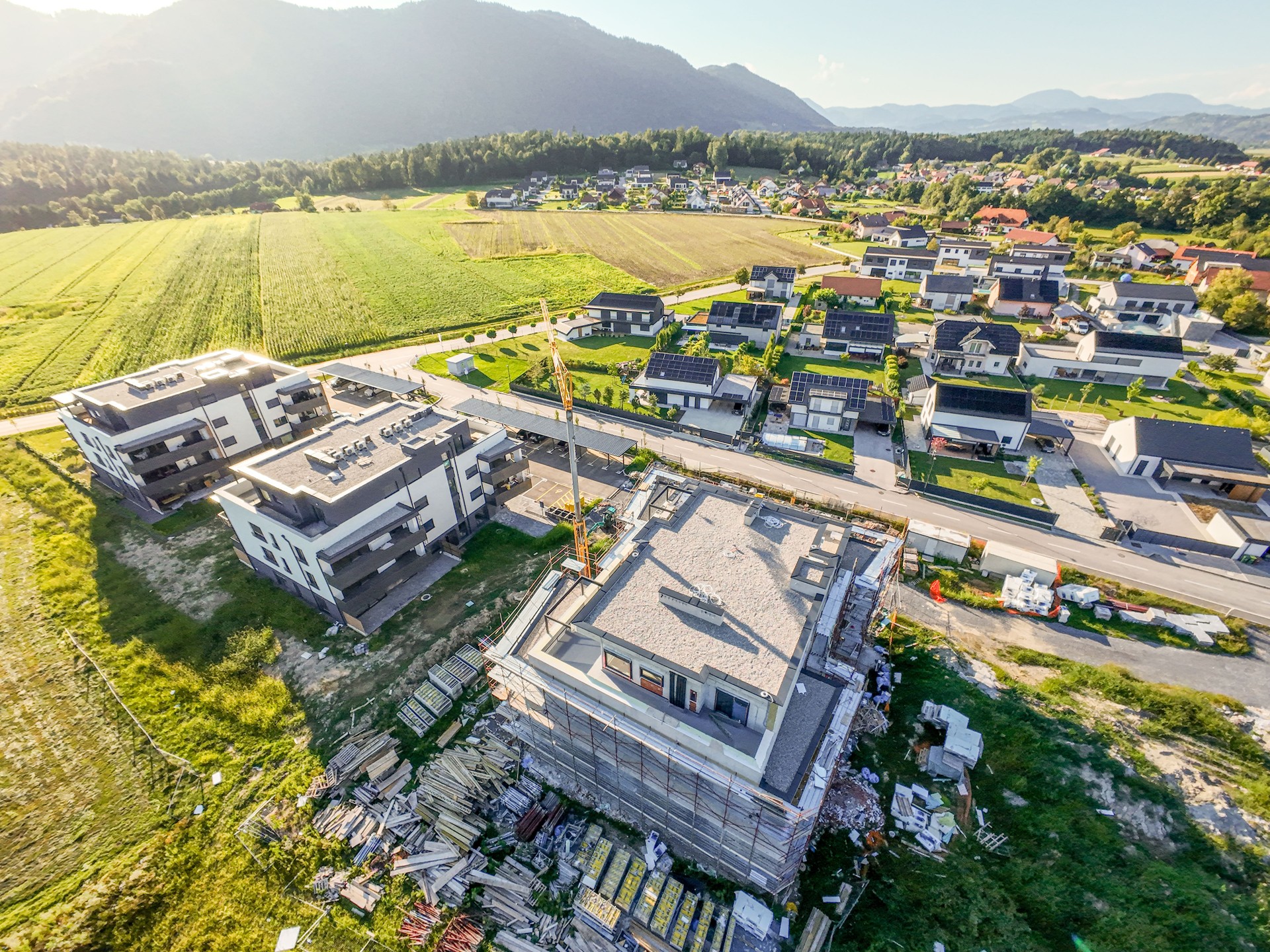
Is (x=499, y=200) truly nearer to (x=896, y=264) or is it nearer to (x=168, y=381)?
(x=896, y=264)

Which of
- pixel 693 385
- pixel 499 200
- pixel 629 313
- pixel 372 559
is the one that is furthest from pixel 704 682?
pixel 499 200

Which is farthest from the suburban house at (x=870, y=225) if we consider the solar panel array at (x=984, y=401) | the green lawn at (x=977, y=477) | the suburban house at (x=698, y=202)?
the green lawn at (x=977, y=477)

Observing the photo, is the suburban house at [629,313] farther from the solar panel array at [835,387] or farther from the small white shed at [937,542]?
the small white shed at [937,542]

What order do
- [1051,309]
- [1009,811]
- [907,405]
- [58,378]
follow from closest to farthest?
[1009,811] → [907,405] → [58,378] → [1051,309]

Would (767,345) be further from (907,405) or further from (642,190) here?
(642,190)

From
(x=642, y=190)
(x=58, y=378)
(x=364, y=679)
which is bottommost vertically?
(x=364, y=679)

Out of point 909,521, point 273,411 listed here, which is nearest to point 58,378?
point 273,411
